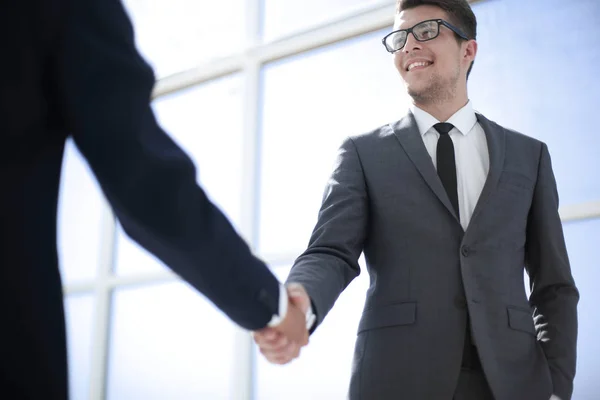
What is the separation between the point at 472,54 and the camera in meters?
1.92

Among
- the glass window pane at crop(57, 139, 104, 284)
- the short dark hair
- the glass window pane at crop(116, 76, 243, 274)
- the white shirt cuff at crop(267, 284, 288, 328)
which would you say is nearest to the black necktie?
the short dark hair

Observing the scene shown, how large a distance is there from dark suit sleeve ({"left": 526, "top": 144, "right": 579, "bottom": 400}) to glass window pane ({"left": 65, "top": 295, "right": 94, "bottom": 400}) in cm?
294

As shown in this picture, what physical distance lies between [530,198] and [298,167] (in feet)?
5.61

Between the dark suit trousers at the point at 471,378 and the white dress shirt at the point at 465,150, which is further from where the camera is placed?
the white dress shirt at the point at 465,150

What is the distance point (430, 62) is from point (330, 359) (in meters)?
1.55

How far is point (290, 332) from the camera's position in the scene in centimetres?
135

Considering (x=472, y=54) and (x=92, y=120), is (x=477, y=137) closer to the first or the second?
(x=472, y=54)

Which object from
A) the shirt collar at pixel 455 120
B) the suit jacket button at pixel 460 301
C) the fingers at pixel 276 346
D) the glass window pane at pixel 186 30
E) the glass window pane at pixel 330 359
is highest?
the glass window pane at pixel 186 30

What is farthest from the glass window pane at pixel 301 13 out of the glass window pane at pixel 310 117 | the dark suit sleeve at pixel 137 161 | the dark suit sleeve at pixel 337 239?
the dark suit sleeve at pixel 137 161

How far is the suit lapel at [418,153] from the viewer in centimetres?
160

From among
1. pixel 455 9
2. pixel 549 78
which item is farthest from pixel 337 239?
pixel 549 78

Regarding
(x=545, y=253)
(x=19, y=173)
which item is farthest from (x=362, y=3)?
(x=19, y=173)

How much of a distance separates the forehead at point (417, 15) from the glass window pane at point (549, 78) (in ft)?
2.71

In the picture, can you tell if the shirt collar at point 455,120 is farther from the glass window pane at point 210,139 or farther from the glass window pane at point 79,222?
the glass window pane at point 79,222
